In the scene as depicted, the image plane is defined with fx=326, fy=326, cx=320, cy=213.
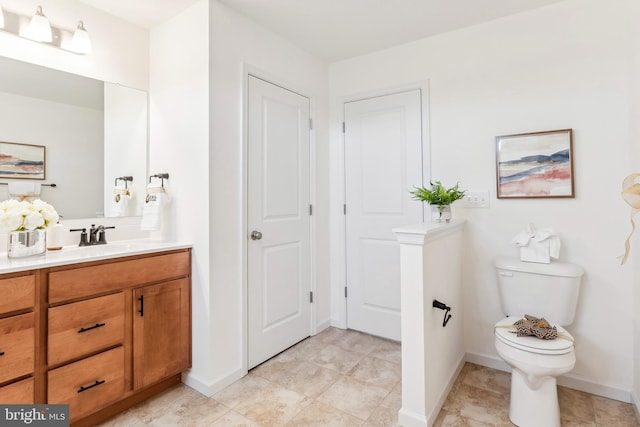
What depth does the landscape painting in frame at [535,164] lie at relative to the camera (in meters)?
2.02

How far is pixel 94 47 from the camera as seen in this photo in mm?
2074

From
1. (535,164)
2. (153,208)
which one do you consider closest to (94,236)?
(153,208)

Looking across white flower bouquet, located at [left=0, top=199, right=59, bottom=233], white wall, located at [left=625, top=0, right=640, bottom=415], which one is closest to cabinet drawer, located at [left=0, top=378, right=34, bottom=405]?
white flower bouquet, located at [left=0, top=199, right=59, bottom=233]

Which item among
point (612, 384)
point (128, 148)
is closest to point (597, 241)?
point (612, 384)

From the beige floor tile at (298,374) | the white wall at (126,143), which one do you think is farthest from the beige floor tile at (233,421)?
the white wall at (126,143)

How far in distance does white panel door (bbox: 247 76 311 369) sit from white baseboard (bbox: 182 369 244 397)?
0.16 m

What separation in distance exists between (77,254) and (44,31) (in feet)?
4.10

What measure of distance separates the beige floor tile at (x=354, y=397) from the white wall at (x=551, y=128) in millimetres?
872

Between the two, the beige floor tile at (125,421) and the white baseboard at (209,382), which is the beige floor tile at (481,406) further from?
the beige floor tile at (125,421)

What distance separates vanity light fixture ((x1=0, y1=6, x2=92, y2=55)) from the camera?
5.77ft

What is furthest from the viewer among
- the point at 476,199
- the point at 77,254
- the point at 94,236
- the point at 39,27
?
the point at 476,199

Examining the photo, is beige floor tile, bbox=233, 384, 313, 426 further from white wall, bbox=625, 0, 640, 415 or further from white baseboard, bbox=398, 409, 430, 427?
white wall, bbox=625, 0, 640, 415

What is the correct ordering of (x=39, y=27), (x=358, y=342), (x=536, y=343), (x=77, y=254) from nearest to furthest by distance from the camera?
(x=536, y=343), (x=77, y=254), (x=39, y=27), (x=358, y=342)

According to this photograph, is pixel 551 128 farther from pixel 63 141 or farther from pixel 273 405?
pixel 63 141
